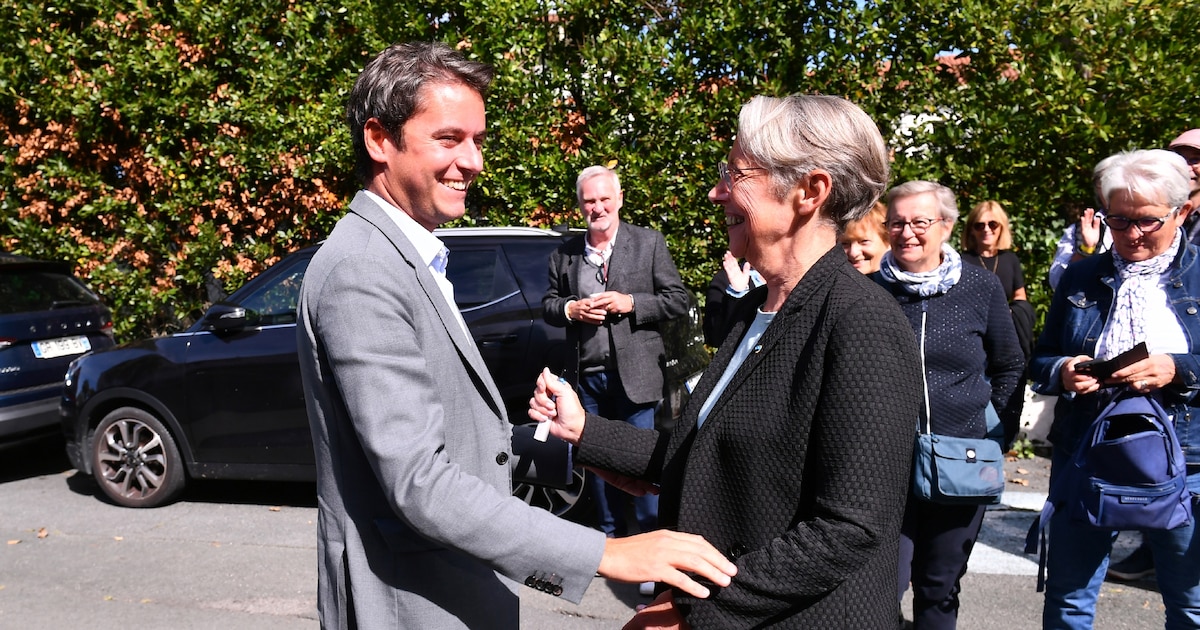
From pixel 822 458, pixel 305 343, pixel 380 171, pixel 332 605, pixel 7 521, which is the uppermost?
pixel 380 171

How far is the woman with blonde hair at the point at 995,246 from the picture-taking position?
6.42 metres

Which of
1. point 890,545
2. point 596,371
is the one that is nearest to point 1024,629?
point 596,371

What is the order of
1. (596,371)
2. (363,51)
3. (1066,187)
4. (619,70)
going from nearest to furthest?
(596,371) < (1066,187) < (619,70) < (363,51)

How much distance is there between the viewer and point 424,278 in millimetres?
1873

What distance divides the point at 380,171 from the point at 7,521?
6.03m

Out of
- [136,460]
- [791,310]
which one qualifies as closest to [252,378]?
[136,460]

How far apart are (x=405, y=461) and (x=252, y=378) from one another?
4.88 metres

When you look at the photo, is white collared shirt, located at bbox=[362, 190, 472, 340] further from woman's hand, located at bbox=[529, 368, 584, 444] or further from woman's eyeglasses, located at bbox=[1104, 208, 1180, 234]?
woman's eyeglasses, located at bbox=[1104, 208, 1180, 234]

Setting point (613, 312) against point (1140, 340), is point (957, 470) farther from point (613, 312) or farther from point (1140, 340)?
point (613, 312)

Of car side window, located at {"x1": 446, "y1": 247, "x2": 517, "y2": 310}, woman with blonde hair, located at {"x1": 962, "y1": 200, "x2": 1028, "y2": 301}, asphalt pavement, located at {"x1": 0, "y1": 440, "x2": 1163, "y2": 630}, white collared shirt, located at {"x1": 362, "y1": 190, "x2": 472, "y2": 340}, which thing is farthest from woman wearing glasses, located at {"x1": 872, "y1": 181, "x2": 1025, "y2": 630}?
woman with blonde hair, located at {"x1": 962, "y1": 200, "x2": 1028, "y2": 301}

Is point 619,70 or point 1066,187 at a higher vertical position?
point 619,70

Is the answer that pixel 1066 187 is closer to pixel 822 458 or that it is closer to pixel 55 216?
pixel 822 458

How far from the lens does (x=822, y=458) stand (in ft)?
5.67

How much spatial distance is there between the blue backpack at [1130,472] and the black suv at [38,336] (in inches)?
292
